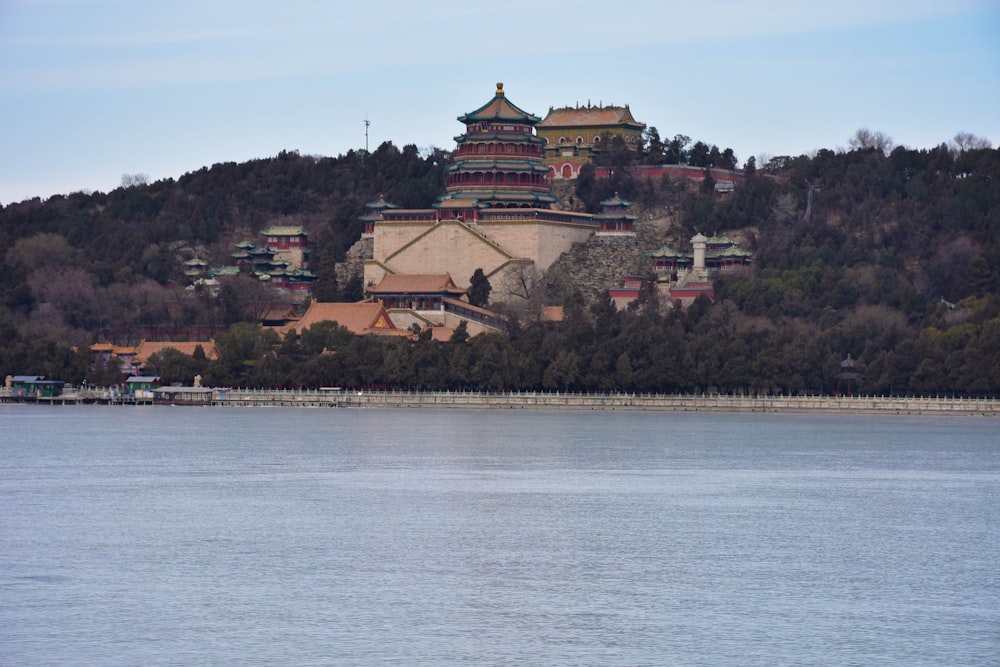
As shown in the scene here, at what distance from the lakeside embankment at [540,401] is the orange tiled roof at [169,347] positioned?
2.29m

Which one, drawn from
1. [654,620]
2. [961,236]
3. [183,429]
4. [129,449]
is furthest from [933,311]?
[654,620]

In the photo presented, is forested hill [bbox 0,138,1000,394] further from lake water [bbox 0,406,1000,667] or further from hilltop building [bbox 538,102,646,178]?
lake water [bbox 0,406,1000,667]

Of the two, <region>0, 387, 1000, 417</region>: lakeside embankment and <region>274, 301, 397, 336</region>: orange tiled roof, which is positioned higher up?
<region>274, 301, 397, 336</region>: orange tiled roof

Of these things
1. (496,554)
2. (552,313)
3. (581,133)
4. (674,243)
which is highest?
(581,133)

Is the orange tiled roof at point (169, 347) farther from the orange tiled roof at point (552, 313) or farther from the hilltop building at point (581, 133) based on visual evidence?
the hilltop building at point (581, 133)

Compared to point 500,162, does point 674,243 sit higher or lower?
lower

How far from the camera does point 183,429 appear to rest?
82.6 m

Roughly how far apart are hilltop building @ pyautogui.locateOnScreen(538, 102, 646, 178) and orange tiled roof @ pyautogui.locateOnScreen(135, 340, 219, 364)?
3256 cm

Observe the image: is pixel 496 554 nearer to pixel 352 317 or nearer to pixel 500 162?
pixel 352 317

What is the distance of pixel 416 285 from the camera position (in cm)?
10794

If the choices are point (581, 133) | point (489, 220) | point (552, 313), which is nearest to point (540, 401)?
point (552, 313)

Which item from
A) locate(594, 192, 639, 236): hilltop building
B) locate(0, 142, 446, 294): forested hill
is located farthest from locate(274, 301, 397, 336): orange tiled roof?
locate(594, 192, 639, 236): hilltop building

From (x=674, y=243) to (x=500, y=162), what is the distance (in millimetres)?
11978

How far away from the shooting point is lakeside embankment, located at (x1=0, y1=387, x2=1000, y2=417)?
88.8 m
